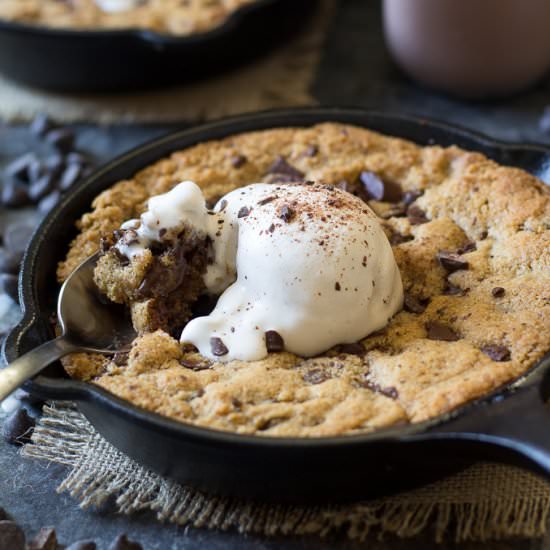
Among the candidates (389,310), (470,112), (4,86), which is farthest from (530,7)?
(4,86)

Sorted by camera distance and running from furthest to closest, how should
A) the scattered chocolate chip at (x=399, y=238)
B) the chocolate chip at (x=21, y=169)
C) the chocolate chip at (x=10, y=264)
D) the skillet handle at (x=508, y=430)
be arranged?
the chocolate chip at (x=21, y=169) → the chocolate chip at (x=10, y=264) → the scattered chocolate chip at (x=399, y=238) → the skillet handle at (x=508, y=430)

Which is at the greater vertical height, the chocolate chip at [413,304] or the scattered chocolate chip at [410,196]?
the scattered chocolate chip at [410,196]

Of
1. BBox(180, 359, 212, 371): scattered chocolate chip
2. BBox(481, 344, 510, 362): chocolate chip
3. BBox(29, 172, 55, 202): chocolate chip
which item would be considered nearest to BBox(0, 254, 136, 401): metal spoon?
BBox(180, 359, 212, 371): scattered chocolate chip

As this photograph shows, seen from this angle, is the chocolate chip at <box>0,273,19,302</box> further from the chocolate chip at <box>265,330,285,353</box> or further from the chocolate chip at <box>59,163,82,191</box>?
the chocolate chip at <box>265,330,285,353</box>

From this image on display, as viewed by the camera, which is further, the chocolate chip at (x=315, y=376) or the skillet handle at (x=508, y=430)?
the chocolate chip at (x=315, y=376)

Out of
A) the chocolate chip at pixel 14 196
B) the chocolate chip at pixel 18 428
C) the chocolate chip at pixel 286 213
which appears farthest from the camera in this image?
the chocolate chip at pixel 14 196

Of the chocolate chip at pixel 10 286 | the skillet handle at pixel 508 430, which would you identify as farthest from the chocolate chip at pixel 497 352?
the chocolate chip at pixel 10 286

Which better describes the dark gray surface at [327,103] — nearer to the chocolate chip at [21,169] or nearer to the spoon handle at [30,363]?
the chocolate chip at [21,169]
